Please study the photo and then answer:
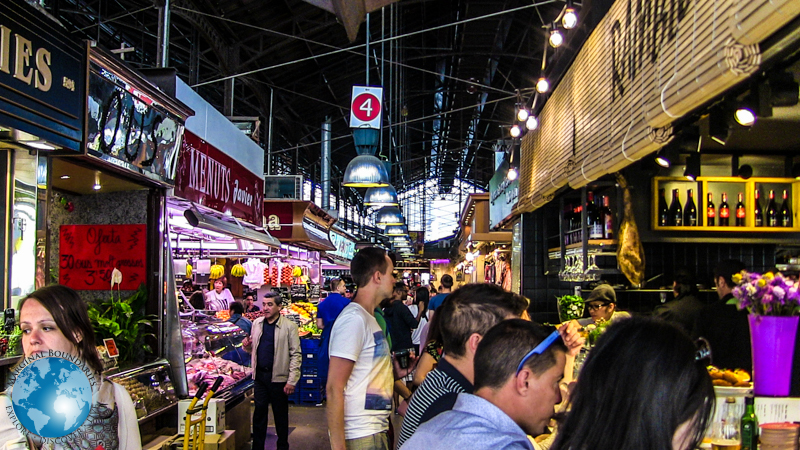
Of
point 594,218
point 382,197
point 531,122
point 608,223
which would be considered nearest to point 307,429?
point 594,218

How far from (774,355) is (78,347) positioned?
2.95 metres

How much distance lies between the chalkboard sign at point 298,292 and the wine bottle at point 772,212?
11308mm

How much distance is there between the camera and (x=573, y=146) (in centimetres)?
528

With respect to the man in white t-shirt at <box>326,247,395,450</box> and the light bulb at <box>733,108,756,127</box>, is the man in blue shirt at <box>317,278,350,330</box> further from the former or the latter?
the light bulb at <box>733,108,756,127</box>

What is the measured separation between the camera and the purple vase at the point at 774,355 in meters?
3.22

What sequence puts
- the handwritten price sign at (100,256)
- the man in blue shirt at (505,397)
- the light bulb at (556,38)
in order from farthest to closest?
the handwritten price sign at (100,256), the light bulb at (556,38), the man in blue shirt at (505,397)

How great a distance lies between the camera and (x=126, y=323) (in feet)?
16.6

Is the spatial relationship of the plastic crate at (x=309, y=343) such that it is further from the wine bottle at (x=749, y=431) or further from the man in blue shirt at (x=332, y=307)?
the wine bottle at (x=749, y=431)

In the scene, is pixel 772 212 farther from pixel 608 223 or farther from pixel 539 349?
pixel 539 349

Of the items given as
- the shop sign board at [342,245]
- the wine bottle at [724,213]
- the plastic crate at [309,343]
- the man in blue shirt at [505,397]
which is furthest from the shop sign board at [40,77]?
the shop sign board at [342,245]

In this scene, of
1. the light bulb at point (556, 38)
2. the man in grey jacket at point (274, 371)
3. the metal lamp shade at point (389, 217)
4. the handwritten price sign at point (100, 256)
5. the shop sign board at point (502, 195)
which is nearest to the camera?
the light bulb at point (556, 38)

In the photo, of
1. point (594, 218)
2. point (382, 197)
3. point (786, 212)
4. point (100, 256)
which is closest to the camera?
point (100, 256)

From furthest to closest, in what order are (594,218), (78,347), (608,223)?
(594,218), (608,223), (78,347)

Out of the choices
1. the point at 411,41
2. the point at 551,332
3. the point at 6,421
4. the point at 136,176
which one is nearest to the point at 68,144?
the point at 136,176
